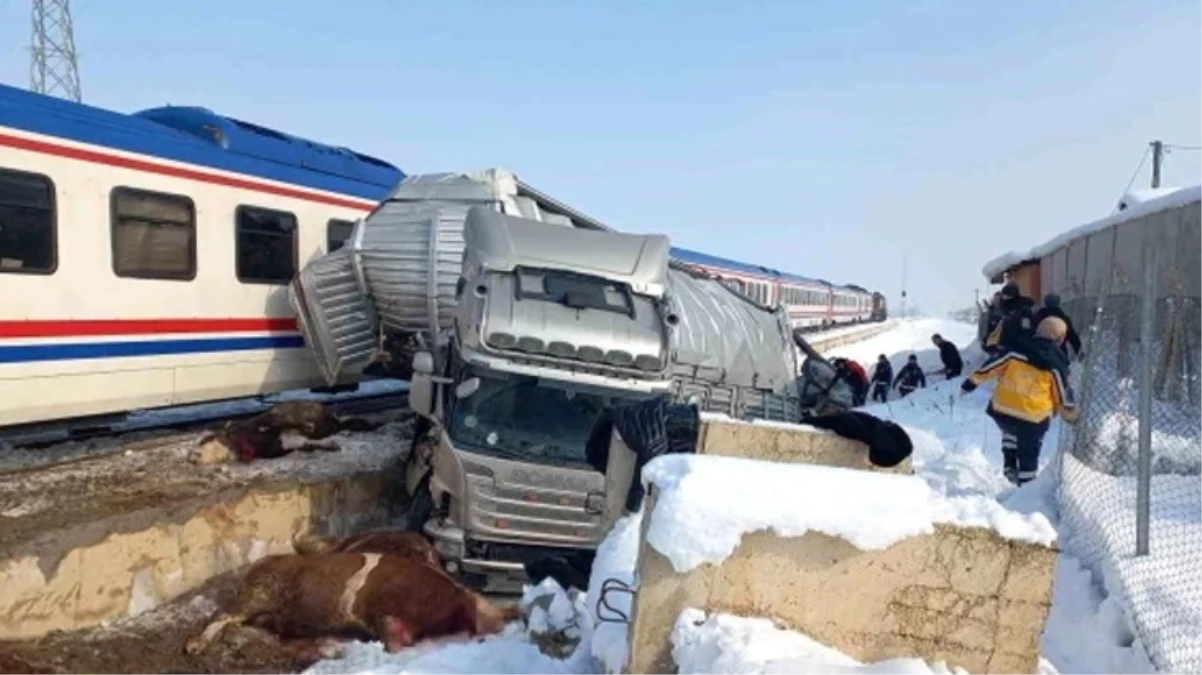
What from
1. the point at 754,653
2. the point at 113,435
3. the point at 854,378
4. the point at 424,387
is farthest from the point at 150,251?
the point at 854,378

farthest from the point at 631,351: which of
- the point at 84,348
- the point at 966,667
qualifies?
the point at 84,348

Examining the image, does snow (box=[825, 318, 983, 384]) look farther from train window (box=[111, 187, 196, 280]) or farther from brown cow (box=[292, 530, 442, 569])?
brown cow (box=[292, 530, 442, 569])

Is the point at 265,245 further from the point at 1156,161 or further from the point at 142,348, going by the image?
the point at 1156,161

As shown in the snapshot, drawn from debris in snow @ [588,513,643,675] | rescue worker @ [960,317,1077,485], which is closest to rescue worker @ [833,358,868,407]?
rescue worker @ [960,317,1077,485]

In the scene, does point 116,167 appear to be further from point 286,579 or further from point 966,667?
point 966,667

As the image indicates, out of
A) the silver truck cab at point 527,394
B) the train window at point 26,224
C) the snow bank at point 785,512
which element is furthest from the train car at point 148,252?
the snow bank at point 785,512

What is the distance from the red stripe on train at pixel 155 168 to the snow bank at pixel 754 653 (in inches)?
269

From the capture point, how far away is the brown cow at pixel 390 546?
661 cm

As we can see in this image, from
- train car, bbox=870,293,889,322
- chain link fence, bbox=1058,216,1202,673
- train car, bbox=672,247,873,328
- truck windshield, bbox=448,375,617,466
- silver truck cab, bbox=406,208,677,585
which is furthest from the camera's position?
train car, bbox=870,293,889,322

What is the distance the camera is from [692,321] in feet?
33.5

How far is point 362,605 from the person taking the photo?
573cm

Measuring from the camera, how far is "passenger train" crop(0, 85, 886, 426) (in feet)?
24.5

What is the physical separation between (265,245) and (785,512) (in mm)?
8157

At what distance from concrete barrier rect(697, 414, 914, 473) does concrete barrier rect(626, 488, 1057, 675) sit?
149cm
